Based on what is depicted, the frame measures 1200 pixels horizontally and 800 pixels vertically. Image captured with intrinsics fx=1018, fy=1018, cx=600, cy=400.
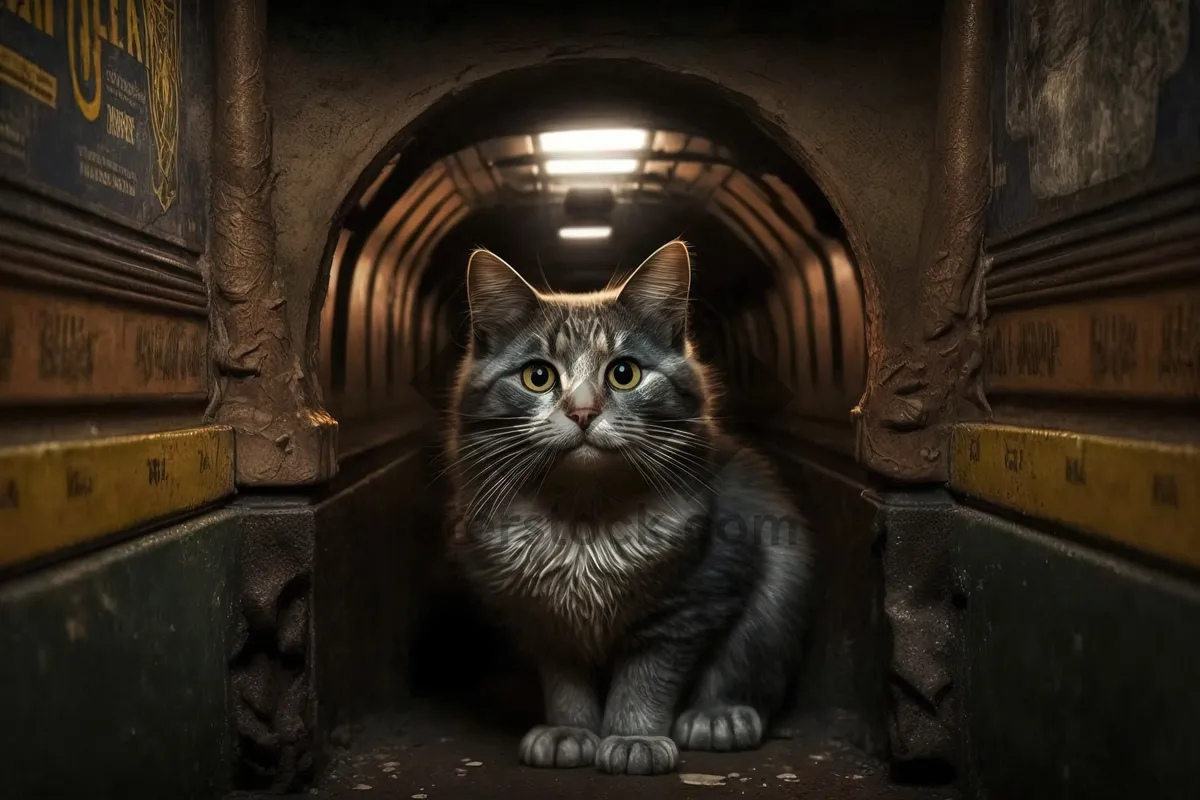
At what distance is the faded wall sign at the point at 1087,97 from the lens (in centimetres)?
A: 170

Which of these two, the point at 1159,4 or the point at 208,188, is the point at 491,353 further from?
the point at 1159,4

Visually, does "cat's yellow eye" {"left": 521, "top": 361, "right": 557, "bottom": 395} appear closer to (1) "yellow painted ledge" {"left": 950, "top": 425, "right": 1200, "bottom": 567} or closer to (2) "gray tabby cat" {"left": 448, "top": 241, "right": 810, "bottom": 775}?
(2) "gray tabby cat" {"left": 448, "top": 241, "right": 810, "bottom": 775}

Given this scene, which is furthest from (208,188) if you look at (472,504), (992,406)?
(992,406)

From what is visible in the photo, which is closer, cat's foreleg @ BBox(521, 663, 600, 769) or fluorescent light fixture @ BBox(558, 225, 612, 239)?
cat's foreleg @ BBox(521, 663, 600, 769)

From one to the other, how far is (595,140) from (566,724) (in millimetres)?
2263

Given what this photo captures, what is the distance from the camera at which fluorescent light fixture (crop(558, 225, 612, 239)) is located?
17.7ft

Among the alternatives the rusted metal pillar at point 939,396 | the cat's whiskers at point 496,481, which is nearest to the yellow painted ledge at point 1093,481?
the rusted metal pillar at point 939,396

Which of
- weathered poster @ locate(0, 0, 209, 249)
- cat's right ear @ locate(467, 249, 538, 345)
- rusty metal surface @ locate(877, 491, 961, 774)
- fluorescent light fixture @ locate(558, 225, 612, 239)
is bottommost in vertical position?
rusty metal surface @ locate(877, 491, 961, 774)

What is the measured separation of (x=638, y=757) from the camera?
2732 mm

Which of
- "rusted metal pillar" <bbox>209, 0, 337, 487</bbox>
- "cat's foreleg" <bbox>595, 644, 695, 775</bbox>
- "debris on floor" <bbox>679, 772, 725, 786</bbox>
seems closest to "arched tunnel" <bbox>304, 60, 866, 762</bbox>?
"rusted metal pillar" <bbox>209, 0, 337, 487</bbox>

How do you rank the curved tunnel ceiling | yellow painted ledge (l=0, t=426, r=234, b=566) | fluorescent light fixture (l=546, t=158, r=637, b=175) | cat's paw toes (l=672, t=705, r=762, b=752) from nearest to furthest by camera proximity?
yellow painted ledge (l=0, t=426, r=234, b=566) < cat's paw toes (l=672, t=705, r=762, b=752) < the curved tunnel ceiling < fluorescent light fixture (l=546, t=158, r=637, b=175)

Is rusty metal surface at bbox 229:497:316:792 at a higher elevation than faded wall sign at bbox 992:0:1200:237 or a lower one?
lower

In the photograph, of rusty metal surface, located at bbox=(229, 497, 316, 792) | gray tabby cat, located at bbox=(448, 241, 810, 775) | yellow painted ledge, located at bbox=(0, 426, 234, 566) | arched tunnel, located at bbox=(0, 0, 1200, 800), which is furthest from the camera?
gray tabby cat, located at bbox=(448, 241, 810, 775)

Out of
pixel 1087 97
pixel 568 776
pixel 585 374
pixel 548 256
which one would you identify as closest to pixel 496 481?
pixel 585 374
